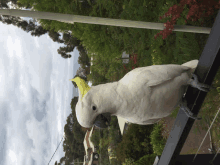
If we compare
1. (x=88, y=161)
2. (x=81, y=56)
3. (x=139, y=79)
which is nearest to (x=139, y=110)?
(x=139, y=79)

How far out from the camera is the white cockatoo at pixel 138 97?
53.4 inches

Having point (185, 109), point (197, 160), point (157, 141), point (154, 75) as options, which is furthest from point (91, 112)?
point (157, 141)

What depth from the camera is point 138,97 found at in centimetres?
135

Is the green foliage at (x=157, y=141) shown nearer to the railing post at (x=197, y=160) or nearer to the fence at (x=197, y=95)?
the railing post at (x=197, y=160)

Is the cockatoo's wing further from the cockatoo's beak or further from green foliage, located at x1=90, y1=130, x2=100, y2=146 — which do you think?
green foliage, located at x1=90, y1=130, x2=100, y2=146

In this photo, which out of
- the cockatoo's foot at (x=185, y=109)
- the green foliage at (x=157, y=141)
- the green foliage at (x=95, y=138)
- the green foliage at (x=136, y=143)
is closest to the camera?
the cockatoo's foot at (x=185, y=109)

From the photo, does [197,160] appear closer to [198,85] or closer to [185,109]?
[185,109]

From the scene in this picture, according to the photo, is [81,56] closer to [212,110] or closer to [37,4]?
[37,4]

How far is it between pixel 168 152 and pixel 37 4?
3.95 meters

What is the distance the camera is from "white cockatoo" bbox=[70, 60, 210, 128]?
1355mm

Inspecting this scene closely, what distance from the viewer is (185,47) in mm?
2781

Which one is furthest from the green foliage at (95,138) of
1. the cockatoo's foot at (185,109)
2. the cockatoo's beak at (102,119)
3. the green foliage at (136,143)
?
the cockatoo's foot at (185,109)

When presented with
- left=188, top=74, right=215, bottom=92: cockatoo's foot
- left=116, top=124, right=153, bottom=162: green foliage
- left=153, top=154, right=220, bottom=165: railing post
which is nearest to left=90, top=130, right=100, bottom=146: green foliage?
left=116, top=124, right=153, bottom=162: green foliage

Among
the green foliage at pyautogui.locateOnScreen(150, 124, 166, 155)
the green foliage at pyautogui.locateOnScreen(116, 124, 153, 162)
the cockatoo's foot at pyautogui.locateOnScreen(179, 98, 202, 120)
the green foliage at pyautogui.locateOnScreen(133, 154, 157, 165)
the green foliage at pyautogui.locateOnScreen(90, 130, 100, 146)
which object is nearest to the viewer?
the cockatoo's foot at pyautogui.locateOnScreen(179, 98, 202, 120)
